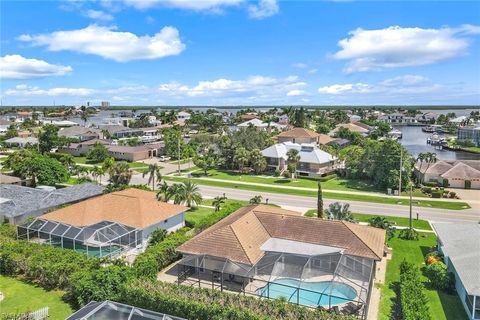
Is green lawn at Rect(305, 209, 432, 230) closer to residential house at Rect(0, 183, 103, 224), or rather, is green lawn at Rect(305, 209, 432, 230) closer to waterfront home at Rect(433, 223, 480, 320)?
waterfront home at Rect(433, 223, 480, 320)

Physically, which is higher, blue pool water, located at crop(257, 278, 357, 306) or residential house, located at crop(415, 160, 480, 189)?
residential house, located at crop(415, 160, 480, 189)

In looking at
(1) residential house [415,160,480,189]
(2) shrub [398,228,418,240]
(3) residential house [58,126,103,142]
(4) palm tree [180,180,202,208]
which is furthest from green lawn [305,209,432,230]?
(3) residential house [58,126,103,142]

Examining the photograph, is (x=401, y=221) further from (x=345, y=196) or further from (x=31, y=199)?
(x=31, y=199)

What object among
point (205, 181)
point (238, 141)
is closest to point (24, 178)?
point (205, 181)

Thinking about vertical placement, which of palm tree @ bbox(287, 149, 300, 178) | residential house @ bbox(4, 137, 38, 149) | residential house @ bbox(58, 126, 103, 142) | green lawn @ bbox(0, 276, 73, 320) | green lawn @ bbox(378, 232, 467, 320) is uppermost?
residential house @ bbox(58, 126, 103, 142)

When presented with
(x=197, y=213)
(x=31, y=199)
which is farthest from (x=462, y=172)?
(x=31, y=199)

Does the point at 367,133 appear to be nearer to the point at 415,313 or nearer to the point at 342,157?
the point at 342,157

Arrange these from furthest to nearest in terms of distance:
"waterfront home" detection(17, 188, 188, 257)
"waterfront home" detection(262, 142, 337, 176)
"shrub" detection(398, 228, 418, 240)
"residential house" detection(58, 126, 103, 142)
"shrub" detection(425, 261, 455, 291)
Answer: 1. "residential house" detection(58, 126, 103, 142)
2. "waterfront home" detection(262, 142, 337, 176)
3. "shrub" detection(398, 228, 418, 240)
4. "waterfront home" detection(17, 188, 188, 257)
5. "shrub" detection(425, 261, 455, 291)
